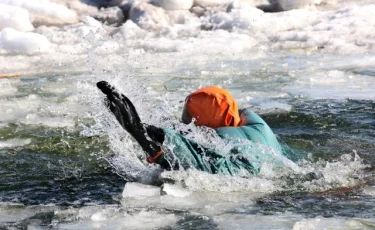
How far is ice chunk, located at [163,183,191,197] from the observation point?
354 centimetres

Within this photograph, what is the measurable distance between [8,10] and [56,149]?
6.90m

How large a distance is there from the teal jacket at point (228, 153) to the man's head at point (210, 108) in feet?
0.26

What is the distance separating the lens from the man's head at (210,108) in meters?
3.76

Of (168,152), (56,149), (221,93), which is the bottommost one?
(56,149)

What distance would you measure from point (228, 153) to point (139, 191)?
55cm

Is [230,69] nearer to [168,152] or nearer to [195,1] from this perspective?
[195,1]

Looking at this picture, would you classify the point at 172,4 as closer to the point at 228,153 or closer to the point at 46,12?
the point at 46,12

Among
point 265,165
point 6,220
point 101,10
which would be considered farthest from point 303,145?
point 101,10

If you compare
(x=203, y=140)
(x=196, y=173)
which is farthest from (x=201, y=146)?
(x=196, y=173)

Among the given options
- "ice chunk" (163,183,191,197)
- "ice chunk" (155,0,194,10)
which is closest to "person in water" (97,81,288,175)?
"ice chunk" (163,183,191,197)

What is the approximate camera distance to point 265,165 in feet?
12.6

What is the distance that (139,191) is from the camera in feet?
11.7

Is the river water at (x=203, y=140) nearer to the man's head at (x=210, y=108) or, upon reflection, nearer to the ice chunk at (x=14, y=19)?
the man's head at (x=210, y=108)

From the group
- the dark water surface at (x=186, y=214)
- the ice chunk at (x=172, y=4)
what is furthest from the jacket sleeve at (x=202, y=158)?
the ice chunk at (x=172, y=4)
